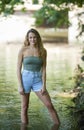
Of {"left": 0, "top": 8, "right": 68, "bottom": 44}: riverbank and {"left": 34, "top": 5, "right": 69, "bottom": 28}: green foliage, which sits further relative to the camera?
{"left": 0, "top": 8, "right": 68, "bottom": 44}: riverbank

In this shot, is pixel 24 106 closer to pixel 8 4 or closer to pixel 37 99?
pixel 37 99

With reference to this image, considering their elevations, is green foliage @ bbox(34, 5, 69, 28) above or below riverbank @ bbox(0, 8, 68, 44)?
above

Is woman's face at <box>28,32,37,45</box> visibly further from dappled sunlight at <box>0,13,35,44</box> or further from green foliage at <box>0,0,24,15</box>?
dappled sunlight at <box>0,13,35,44</box>

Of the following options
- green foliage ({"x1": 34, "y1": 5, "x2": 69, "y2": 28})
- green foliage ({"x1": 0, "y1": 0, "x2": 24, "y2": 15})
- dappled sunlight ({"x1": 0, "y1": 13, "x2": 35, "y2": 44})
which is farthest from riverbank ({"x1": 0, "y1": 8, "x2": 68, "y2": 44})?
green foliage ({"x1": 0, "y1": 0, "x2": 24, "y2": 15})

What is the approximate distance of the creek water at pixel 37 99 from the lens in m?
9.78

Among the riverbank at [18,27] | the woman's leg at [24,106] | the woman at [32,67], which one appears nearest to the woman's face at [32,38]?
the woman at [32,67]

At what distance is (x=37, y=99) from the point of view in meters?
12.8

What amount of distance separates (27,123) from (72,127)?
86cm

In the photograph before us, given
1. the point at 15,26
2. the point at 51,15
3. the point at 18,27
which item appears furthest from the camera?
the point at 15,26

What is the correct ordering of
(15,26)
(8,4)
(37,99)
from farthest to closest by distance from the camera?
(15,26)
(8,4)
(37,99)

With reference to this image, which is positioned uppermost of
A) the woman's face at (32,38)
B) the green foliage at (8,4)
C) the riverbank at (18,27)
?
the woman's face at (32,38)

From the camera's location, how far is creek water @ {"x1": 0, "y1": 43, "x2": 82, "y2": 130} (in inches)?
385

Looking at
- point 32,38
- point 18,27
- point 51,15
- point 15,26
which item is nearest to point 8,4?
point 51,15

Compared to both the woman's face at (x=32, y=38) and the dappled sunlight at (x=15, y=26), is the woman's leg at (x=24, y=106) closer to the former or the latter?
the woman's face at (x=32, y=38)
